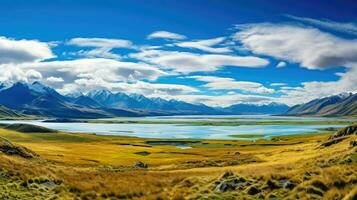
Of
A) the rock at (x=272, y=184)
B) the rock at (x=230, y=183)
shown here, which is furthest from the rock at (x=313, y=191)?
the rock at (x=230, y=183)

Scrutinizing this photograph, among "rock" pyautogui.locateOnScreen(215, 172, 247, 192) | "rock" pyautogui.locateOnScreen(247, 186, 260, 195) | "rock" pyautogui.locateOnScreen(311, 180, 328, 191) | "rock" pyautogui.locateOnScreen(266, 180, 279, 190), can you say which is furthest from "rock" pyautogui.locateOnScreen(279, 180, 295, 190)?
"rock" pyautogui.locateOnScreen(215, 172, 247, 192)

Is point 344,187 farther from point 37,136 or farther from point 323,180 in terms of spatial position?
point 37,136

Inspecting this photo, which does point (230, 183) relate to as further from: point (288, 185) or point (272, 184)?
point (288, 185)

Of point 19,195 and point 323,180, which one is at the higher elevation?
point 323,180

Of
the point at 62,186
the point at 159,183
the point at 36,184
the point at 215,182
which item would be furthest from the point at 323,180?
the point at 36,184

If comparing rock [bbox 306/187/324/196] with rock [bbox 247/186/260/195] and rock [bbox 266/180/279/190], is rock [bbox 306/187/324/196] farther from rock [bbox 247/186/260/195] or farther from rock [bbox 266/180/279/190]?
rock [bbox 247/186/260/195]

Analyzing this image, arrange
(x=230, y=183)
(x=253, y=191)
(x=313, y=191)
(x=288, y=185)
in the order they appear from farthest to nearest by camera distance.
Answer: (x=230, y=183) → (x=253, y=191) → (x=288, y=185) → (x=313, y=191)

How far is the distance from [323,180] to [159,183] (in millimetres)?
11711

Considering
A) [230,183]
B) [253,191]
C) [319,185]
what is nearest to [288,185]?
[319,185]

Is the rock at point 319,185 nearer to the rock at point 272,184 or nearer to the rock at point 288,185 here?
the rock at point 288,185

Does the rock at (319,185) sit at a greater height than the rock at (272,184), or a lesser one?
greater

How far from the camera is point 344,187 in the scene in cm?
1952

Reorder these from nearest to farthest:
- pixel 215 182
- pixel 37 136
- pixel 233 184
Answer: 1. pixel 233 184
2. pixel 215 182
3. pixel 37 136

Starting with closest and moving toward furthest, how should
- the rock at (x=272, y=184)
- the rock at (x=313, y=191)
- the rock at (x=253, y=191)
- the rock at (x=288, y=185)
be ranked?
the rock at (x=313, y=191)
the rock at (x=288, y=185)
the rock at (x=253, y=191)
the rock at (x=272, y=184)
